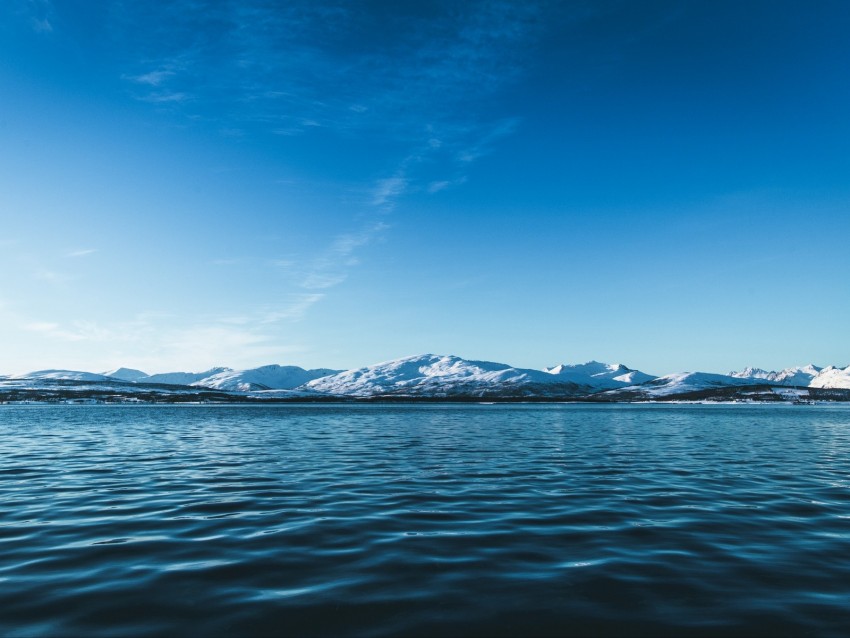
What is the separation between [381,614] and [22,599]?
272 inches

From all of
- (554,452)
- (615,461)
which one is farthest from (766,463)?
(554,452)

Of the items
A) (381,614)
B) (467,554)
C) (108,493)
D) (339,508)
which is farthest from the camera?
(108,493)

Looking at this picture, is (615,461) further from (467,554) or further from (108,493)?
(108,493)

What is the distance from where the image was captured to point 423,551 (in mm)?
13883

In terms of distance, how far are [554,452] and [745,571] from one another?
1062 inches

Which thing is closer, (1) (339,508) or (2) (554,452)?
(1) (339,508)

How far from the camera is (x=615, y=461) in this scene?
34031 mm

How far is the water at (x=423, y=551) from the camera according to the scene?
9602 mm

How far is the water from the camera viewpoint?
9.60 meters

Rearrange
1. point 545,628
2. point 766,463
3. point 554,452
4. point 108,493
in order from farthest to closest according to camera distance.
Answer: point 554,452 < point 766,463 < point 108,493 < point 545,628

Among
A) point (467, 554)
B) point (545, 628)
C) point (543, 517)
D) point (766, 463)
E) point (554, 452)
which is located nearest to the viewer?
point (545, 628)

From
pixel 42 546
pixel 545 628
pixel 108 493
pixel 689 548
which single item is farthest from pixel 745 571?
pixel 108 493

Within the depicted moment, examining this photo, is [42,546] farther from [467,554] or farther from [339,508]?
[467,554]

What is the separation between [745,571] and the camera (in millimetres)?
12336
